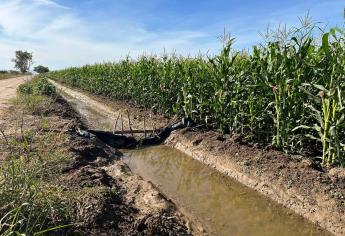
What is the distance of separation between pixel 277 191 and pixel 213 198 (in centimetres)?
106

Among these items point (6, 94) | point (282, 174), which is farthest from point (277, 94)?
point (6, 94)

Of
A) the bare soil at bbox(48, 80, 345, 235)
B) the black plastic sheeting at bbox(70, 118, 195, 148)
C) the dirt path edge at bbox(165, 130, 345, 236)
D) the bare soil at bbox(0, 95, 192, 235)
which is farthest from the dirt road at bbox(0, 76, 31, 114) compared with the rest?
the bare soil at bbox(48, 80, 345, 235)

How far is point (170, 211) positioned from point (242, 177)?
2222mm

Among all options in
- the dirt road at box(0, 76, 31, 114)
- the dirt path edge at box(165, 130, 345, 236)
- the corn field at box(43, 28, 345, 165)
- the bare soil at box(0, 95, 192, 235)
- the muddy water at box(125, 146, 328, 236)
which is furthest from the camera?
the dirt road at box(0, 76, 31, 114)

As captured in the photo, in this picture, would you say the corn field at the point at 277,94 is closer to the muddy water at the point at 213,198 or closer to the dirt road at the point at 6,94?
the muddy water at the point at 213,198

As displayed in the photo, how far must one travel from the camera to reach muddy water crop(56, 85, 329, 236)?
5.57 metres

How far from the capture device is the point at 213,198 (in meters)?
6.75

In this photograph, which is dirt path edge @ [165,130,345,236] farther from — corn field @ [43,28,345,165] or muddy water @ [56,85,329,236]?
corn field @ [43,28,345,165]

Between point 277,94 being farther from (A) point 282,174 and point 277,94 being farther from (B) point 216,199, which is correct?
(B) point 216,199

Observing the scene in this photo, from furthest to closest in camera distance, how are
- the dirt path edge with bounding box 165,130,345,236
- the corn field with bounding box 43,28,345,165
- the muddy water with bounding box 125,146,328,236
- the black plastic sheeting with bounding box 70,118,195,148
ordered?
the black plastic sheeting with bounding box 70,118,195,148, the corn field with bounding box 43,28,345,165, the muddy water with bounding box 125,146,328,236, the dirt path edge with bounding box 165,130,345,236

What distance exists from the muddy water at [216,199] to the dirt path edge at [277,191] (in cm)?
11

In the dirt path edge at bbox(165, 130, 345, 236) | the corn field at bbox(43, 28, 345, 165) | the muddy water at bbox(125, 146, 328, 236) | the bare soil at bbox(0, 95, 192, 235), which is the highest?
the corn field at bbox(43, 28, 345, 165)

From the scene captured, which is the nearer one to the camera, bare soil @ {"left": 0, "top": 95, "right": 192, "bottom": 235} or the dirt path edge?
bare soil @ {"left": 0, "top": 95, "right": 192, "bottom": 235}

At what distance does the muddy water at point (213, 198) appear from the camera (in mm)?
5566
